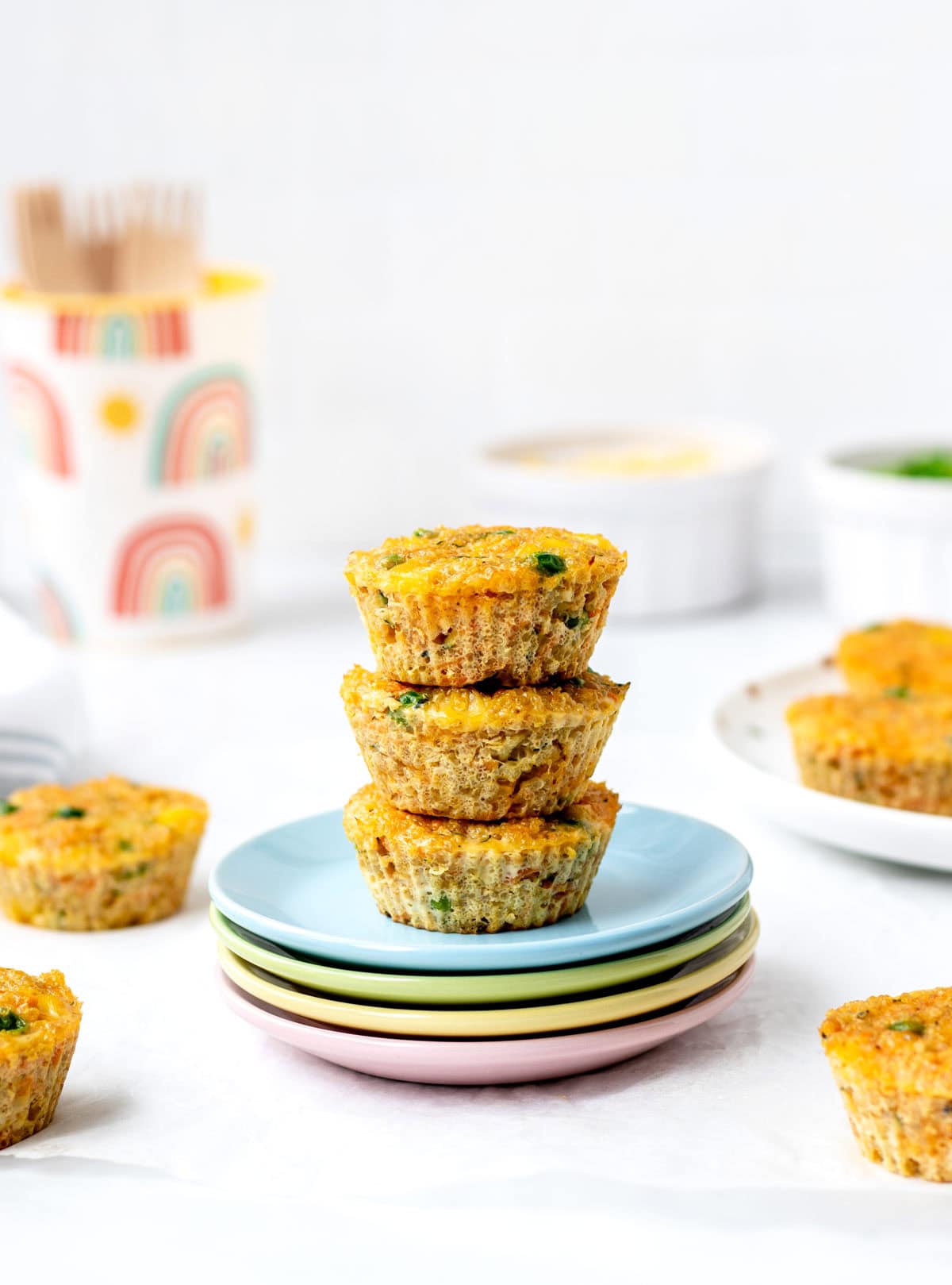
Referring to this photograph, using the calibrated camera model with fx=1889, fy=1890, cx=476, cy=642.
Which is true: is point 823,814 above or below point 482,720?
below

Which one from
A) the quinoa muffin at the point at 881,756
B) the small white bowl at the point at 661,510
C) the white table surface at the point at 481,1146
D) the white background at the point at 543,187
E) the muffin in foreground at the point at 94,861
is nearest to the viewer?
the white table surface at the point at 481,1146

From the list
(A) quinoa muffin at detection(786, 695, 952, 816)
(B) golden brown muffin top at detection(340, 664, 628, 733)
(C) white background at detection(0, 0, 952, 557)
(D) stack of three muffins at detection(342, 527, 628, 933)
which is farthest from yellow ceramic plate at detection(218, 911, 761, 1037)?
(C) white background at detection(0, 0, 952, 557)

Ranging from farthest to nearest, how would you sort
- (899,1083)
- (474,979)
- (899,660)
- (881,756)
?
(899,660) → (881,756) → (474,979) → (899,1083)

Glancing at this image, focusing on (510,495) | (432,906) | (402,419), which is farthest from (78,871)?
(402,419)

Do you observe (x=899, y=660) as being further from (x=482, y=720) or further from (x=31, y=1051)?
Answer: (x=31, y=1051)

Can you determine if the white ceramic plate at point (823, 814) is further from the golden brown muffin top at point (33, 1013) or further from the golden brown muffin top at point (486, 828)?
the golden brown muffin top at point (33, 1013)

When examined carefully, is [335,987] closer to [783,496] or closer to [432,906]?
[432,906]

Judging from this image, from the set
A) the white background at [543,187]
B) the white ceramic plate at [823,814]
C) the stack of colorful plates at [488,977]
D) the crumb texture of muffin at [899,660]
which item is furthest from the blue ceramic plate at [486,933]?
the white background at [543,187]

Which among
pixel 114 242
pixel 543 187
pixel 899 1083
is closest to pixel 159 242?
pixel 114 242
